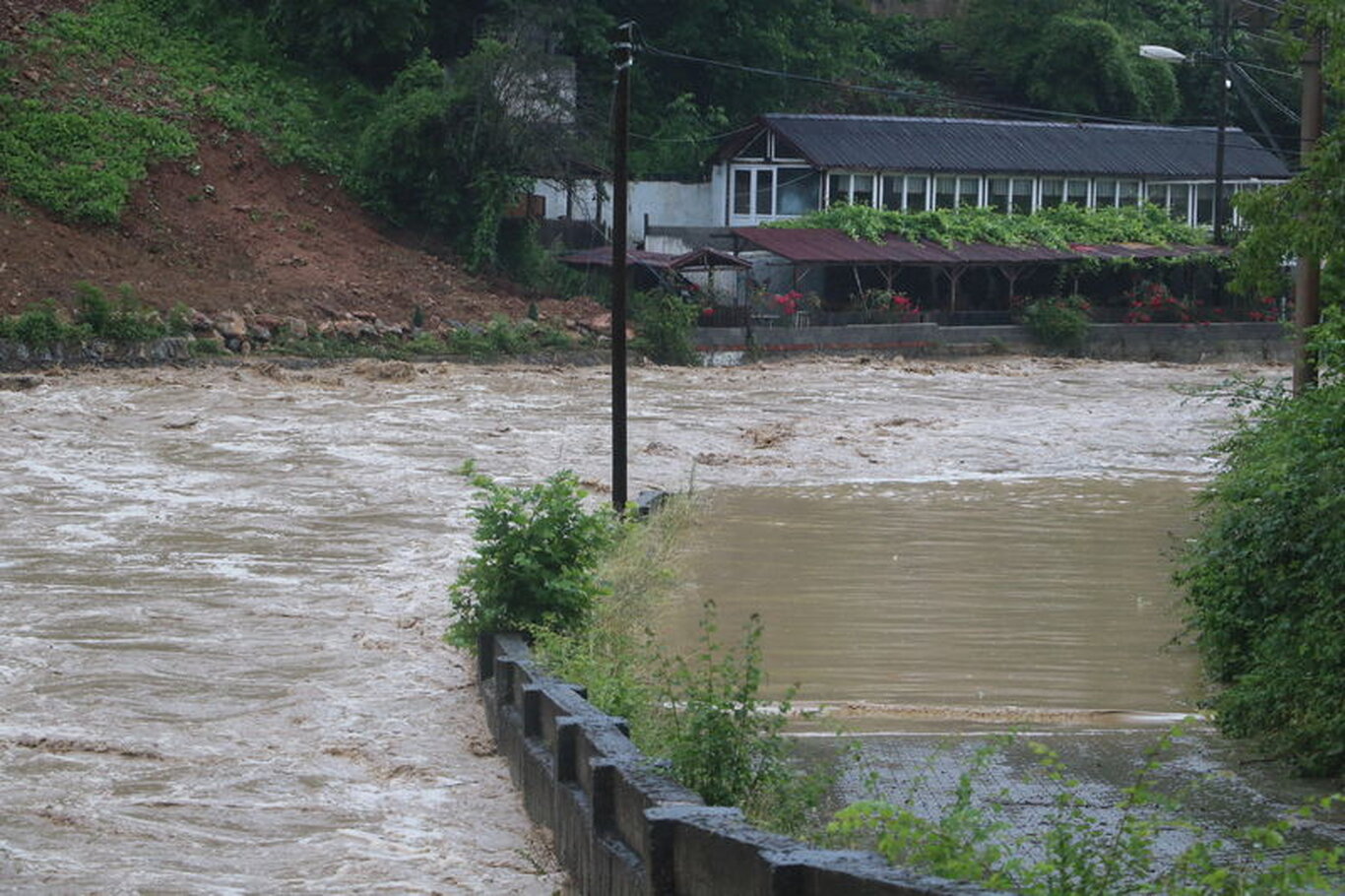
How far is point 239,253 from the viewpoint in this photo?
50.5m

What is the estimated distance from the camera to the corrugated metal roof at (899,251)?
57312mm

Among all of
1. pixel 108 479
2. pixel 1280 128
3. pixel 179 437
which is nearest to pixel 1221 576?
pixel 108 479

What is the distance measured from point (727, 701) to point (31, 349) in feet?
115

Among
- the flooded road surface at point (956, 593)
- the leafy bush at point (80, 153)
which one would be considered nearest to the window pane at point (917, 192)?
the leafy bush at point (80, 153)

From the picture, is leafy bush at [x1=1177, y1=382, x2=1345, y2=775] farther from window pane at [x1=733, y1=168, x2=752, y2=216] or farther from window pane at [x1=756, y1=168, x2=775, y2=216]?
window pane at [x1=733, y1=168, x2=752, y2=216]

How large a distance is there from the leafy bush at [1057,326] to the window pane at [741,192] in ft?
36.8

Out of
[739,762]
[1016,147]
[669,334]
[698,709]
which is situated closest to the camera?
[739,762]

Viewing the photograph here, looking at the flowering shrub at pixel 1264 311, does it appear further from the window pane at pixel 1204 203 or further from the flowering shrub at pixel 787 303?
the flowering shrub at pixel 787 303

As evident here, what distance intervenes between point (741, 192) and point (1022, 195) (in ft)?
35.3

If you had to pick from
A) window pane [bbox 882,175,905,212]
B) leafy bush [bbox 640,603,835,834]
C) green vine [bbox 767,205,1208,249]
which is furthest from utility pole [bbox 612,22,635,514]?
window pane [bbox 882,175,905,212]

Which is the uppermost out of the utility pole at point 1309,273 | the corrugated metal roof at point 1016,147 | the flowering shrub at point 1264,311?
the corrugated metal roof at point 1016,147

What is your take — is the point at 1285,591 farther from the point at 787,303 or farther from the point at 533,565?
the point at 787,303

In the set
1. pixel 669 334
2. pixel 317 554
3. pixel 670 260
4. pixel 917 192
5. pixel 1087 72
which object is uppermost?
pixel 1087 72

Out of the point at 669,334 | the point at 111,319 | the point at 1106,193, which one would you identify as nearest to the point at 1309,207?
the point at 111,319
